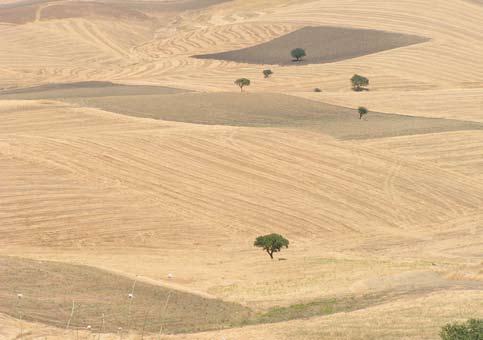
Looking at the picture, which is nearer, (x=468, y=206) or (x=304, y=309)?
(x=304, y=309)

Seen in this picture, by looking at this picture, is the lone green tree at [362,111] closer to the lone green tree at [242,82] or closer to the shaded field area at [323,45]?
the lone green tree at [242,82]

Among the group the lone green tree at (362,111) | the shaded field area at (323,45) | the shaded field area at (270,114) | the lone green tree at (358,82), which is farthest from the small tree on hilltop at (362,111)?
the shaded field area at (323,45)

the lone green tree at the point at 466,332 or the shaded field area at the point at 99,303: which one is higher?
the lone green tree at the point at 466,332

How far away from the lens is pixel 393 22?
165 m

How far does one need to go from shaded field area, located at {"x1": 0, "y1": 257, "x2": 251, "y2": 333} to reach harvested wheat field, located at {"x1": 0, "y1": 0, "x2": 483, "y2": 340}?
16 cm

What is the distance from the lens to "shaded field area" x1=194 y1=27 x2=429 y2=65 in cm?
14888

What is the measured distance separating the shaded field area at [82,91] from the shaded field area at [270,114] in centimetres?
945

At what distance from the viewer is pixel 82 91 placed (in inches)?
4665

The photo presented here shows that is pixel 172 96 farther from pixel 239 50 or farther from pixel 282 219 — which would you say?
pixel 239 50

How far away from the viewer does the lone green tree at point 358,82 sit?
123 meters

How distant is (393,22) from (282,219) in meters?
107

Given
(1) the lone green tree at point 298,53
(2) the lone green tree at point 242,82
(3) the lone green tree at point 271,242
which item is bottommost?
(3) the lone green tree at point 271,242

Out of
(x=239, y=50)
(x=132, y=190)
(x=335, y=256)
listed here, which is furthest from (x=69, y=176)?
(x=239, y=50)

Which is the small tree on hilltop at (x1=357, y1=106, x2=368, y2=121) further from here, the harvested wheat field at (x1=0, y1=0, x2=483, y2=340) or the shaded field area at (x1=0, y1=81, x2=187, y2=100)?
the shaded field area at (x1=0, y1=81, x2=187, y2=100)
